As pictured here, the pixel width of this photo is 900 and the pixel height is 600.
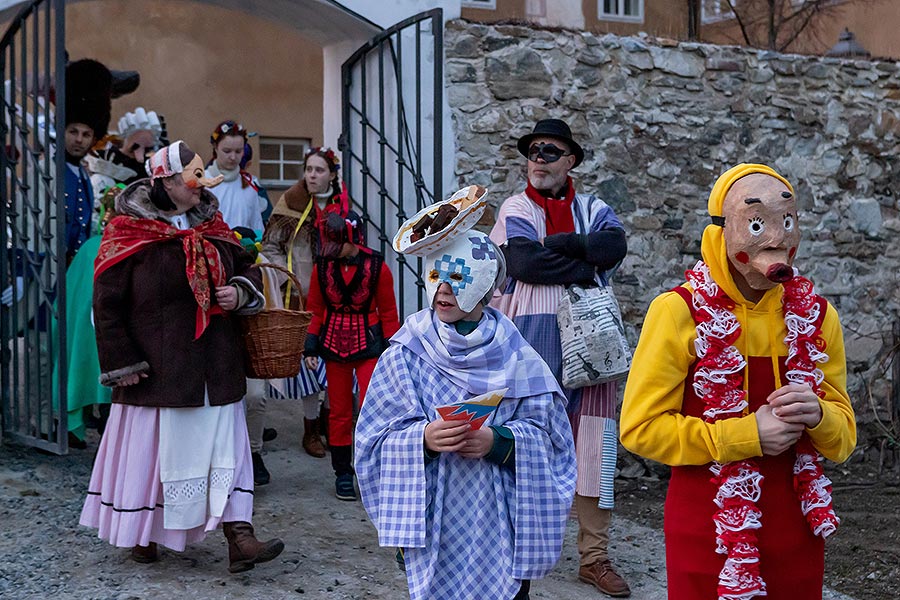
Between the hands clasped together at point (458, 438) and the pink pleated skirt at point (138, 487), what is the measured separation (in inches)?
69.8

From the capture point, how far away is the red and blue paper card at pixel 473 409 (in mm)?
3029

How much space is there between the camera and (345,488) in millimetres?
5973

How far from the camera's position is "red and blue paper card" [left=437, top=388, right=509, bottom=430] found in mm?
3029

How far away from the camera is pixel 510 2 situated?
15.1m

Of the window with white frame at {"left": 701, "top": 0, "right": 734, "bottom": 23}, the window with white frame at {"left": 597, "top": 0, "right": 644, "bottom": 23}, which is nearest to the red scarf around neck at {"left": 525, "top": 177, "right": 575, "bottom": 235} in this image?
the window with white frame at {"left": 701, "top": 0, "right": 734, "bottom": 23}

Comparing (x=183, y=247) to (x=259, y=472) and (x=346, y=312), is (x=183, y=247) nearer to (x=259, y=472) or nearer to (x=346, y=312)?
(x=346, y=312)

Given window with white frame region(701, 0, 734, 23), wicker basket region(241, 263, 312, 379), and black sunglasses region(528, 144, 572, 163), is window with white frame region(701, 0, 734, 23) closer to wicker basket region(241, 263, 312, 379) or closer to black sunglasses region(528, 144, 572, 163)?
black sunglasses region(528, 144, 572, 163)

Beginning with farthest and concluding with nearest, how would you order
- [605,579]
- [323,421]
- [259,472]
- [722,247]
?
[323,421]
[259,472]
[605,579]
[722,247]

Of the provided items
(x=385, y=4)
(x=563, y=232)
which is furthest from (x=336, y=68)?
(x=563, y=232)

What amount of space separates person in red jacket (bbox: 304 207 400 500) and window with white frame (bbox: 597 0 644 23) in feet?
38.3

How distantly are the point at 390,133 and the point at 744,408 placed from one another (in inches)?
Answer: 183

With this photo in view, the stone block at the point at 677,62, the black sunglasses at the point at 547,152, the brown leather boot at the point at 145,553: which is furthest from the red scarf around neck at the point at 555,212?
the stone block at the point at 677,62

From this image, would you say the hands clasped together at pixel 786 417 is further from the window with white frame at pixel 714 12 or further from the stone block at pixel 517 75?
the window with white frame at pixel 714 12

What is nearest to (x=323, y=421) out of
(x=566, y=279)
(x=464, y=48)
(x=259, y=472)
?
(x=259, y=472)
